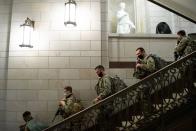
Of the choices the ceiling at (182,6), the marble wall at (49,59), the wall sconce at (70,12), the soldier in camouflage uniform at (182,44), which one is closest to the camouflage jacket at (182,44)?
Result: the soldier in camouflage uniform at (182,44)

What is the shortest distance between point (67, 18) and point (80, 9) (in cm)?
70

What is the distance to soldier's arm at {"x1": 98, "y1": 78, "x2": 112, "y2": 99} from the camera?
7724 millimetres

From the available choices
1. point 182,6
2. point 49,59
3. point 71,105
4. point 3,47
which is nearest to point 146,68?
point 182,6

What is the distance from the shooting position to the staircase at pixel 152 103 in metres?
6.76

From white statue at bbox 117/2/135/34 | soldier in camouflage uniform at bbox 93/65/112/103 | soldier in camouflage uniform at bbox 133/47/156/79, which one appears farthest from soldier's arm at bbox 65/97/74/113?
white statue at bbox 117/2/135/34

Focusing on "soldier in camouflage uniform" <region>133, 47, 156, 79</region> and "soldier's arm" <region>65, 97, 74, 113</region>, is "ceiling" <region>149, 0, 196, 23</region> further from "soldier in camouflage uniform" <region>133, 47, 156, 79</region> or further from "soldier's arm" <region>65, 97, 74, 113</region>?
"soldier's arm" <region>65, 97, 74, 113</region>

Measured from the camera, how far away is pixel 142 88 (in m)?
6.99

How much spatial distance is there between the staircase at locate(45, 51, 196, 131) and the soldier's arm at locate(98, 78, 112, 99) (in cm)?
48

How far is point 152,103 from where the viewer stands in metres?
6.97

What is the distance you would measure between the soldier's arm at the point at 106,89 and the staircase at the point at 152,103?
18.8 inches

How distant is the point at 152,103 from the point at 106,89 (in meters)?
1.27

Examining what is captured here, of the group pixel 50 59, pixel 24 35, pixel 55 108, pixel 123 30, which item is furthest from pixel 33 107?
pixel 123 30

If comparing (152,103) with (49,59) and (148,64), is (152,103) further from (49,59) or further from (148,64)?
(49,59)

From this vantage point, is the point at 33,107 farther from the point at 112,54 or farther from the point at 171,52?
the point at 171,52
